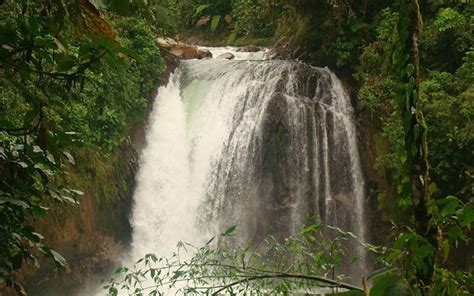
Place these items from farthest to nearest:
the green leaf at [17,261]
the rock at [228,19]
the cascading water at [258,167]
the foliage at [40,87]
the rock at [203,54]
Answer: the rock at [228,19], the rock at [203,54], the cascading water at [258,167], the green leaf at [17,261], the foliage at [40,87]

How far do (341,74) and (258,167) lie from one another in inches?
115

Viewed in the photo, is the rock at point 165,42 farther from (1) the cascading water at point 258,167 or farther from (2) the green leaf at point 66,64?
(2) the green leaf at point 66,64

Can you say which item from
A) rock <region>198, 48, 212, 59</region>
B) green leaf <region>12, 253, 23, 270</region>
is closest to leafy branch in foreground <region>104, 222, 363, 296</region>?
green leaf <region>12, 253, 23, 270</region>

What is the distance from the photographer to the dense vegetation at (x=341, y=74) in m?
1.22

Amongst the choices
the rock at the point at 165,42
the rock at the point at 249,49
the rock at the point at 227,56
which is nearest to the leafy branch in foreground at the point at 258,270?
the rock at the point at 165,42

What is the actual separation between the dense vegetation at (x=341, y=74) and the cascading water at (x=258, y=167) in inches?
25.6

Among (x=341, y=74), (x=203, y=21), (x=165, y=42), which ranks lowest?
(x=341, y=74)

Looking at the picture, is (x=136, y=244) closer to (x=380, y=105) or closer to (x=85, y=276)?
(x=85, y=276)

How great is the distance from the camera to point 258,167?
10250 mm

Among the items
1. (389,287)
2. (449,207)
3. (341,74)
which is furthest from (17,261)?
(341,74)

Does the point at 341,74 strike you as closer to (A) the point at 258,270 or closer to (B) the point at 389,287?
(A) the point at 258,270

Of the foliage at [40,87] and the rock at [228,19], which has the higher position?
the foliage at [40,87]

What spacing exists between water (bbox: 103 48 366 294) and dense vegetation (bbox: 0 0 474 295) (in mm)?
662

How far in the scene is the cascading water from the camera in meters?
10.0
